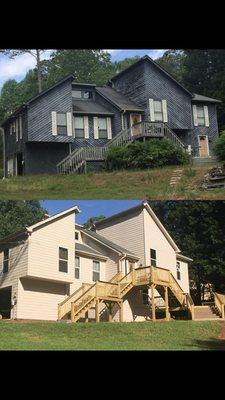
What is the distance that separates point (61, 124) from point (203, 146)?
64.2 inches

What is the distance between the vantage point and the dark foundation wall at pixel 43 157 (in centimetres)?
641

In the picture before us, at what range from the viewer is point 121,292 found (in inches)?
252

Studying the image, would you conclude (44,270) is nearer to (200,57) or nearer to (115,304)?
(115,304)

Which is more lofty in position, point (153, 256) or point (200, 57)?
point (200, 57)

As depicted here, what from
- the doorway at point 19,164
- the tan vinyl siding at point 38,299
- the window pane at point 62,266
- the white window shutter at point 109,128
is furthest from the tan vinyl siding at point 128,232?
the doorway at point 19,164

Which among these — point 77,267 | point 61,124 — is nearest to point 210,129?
Answer: point 61,124

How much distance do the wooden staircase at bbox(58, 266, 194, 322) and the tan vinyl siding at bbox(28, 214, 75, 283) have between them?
26 cm

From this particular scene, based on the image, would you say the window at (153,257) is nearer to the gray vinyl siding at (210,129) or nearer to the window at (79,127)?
the gray vinyl siding at (210,129)

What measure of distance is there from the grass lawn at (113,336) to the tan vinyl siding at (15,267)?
0.42 m
